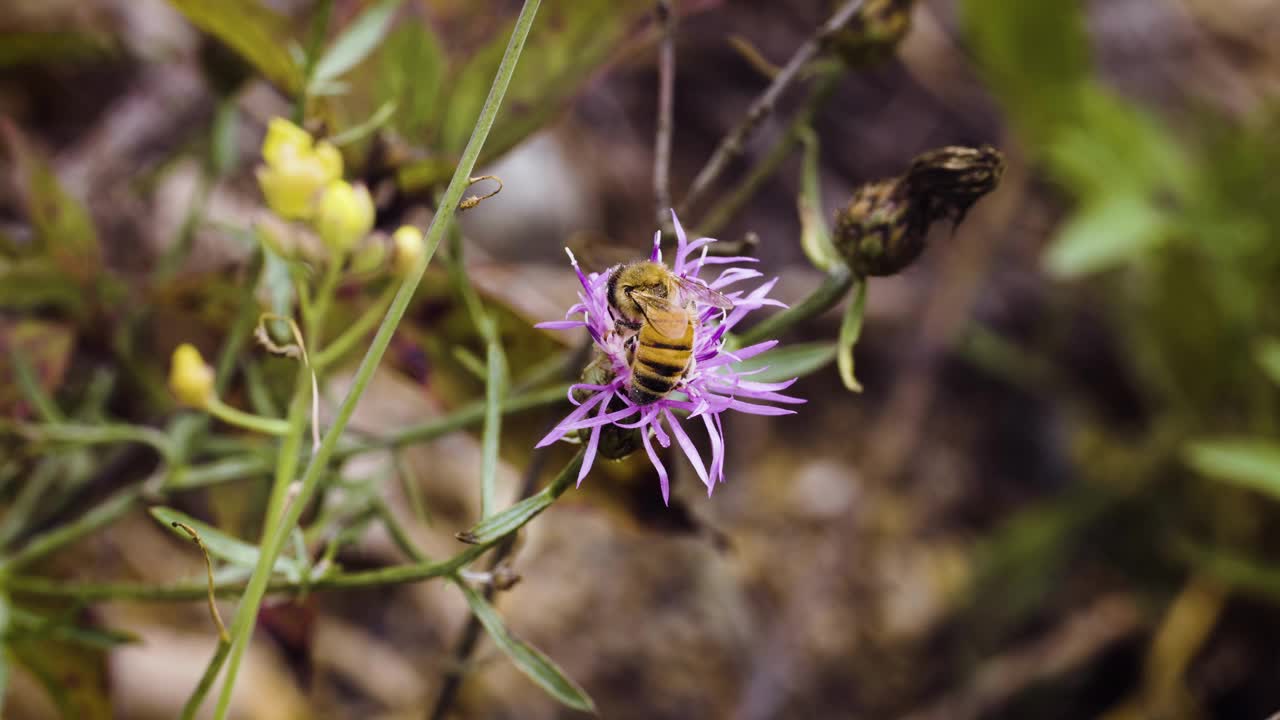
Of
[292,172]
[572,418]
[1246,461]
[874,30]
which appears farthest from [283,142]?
[1246,461]

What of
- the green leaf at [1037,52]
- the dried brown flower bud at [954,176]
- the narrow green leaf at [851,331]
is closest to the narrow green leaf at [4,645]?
the narrow green leaf at [851,331]

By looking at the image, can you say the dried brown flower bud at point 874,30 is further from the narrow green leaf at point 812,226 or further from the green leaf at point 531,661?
the green leaf at point 531,661

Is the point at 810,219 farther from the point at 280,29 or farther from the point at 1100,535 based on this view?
the point at 1100,535

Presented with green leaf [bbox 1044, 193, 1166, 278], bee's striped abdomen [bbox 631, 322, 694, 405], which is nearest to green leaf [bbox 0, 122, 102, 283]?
bee's striped abdomen [bbox 631, 322, 694, 405]

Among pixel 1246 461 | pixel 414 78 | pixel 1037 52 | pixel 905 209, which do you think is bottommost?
pixel 905 209

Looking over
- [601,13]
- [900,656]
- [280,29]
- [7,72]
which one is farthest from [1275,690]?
[7,72]

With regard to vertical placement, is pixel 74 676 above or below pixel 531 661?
above

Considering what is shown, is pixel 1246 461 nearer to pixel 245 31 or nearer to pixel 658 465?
pixel 658 465
